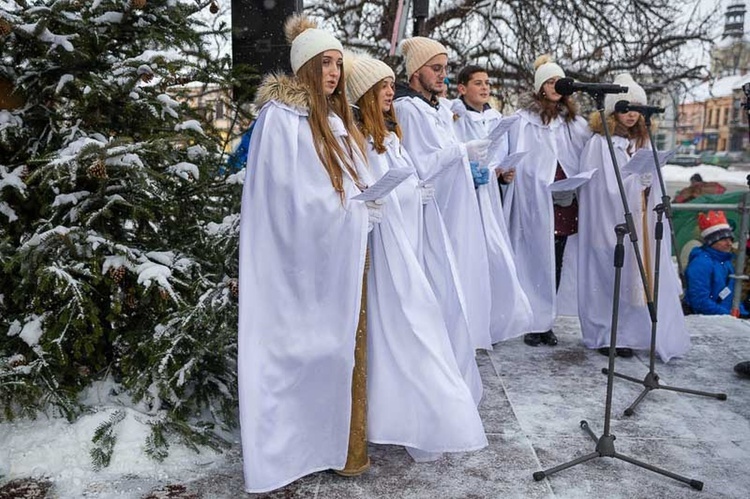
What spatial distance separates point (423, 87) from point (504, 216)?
156cm

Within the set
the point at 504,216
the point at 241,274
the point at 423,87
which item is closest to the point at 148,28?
the point at 241,274

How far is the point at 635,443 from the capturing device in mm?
3922

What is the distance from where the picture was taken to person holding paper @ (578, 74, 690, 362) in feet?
17.5

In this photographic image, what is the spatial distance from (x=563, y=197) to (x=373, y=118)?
2656 millimetres

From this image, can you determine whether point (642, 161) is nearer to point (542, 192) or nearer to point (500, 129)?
point (500, 129)

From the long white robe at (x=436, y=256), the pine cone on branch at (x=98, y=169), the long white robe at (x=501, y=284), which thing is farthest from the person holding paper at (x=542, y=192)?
the pine cone on branch at (x=98, y=169)

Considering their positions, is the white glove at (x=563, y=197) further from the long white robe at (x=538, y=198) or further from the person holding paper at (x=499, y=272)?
the person holding paper at (x=499, y=272)

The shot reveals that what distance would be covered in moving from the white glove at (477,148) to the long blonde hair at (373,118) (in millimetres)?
1026

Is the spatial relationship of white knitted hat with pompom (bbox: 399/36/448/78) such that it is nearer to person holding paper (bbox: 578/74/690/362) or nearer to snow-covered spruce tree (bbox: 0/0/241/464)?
snow-covered spruce tree (bbox: 0/0/241/464)

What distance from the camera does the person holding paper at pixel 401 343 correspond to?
3350 mm

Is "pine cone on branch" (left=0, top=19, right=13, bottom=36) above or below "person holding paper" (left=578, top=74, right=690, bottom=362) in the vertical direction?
above

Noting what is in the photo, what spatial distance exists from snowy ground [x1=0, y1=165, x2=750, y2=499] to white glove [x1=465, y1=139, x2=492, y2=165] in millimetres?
1544

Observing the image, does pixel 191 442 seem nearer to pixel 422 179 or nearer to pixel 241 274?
pixel 241 274

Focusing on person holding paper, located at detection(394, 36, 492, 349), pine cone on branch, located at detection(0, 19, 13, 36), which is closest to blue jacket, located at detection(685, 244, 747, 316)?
person holding paper, located at detection(394, 36, 492, 349)
